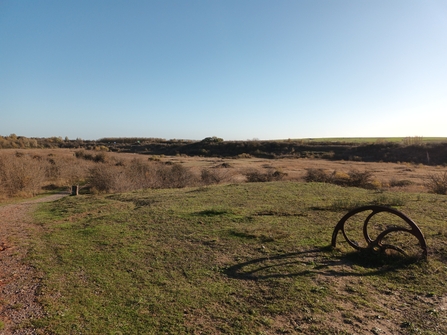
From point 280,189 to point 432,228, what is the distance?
24.4 feet

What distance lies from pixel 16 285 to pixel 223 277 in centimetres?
328

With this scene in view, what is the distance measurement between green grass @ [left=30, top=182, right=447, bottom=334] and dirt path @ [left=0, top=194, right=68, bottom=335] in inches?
6.2

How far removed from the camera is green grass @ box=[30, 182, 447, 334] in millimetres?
3936

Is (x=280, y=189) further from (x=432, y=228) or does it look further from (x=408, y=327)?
(x=408, y=327)

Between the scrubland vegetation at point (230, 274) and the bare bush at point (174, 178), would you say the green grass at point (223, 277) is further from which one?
the bare bush at point (174, 178)

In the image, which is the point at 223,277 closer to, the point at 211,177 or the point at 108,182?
the point at 108,182

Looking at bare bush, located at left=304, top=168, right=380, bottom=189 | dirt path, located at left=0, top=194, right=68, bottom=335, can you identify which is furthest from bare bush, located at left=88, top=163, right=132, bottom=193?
bare bush, located at left=304, top=168, right=380, bottom=189

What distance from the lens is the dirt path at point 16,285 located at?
3.84 metres

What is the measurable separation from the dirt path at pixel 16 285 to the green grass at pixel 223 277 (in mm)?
157

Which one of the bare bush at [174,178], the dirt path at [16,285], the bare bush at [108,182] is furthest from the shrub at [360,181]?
the dirt path at [16,285]

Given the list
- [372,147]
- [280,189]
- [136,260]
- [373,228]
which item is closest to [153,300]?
[136,260]

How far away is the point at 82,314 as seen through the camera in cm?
405

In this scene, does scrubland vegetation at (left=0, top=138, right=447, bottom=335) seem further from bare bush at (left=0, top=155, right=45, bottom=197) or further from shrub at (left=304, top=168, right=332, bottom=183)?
shrub at (left=304, top=168, right=332, bottom=183)

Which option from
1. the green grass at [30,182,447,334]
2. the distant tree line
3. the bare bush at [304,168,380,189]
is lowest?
the green grass at [30,182,447,334]
